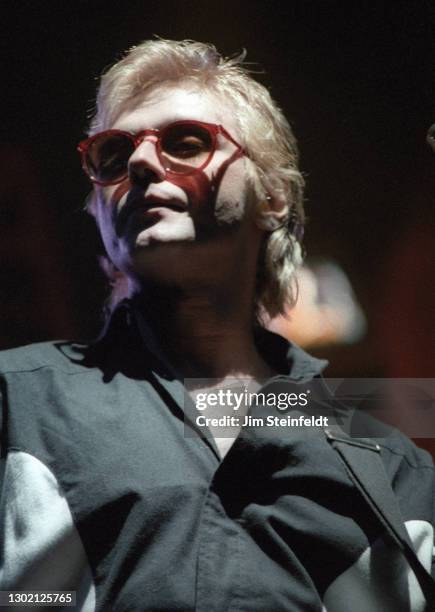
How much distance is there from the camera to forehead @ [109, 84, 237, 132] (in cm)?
153

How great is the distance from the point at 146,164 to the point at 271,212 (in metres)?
0.39

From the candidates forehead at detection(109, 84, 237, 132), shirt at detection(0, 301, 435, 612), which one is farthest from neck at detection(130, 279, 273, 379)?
forehead at detection(109, 84, 237, 132)

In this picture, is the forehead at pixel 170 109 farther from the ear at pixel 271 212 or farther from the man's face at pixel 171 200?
the ear at pixel 271 212

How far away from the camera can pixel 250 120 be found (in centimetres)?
166

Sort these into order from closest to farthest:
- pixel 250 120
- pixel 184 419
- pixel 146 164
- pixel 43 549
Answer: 1. pixel 43 549
2. pixel 184 419
3. pixel 146 164
4. pixel 250 120

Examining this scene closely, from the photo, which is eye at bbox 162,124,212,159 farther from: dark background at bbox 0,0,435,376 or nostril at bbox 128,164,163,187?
dark background at bbox 0,0,435,376

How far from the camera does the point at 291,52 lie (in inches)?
69.3

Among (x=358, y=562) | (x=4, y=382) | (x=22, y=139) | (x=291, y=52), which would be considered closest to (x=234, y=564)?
(x=358, y=562)

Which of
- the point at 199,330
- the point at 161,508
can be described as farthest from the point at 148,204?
the point at 161,508

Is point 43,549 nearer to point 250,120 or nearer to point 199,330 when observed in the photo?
point 199,330

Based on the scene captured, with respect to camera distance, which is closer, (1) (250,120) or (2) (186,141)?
(2) (186,141)

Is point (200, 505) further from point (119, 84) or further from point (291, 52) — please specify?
point (291, 52)

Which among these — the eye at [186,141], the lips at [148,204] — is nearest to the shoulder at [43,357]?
the lips at [148,204]

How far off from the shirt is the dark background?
392 millimetres
